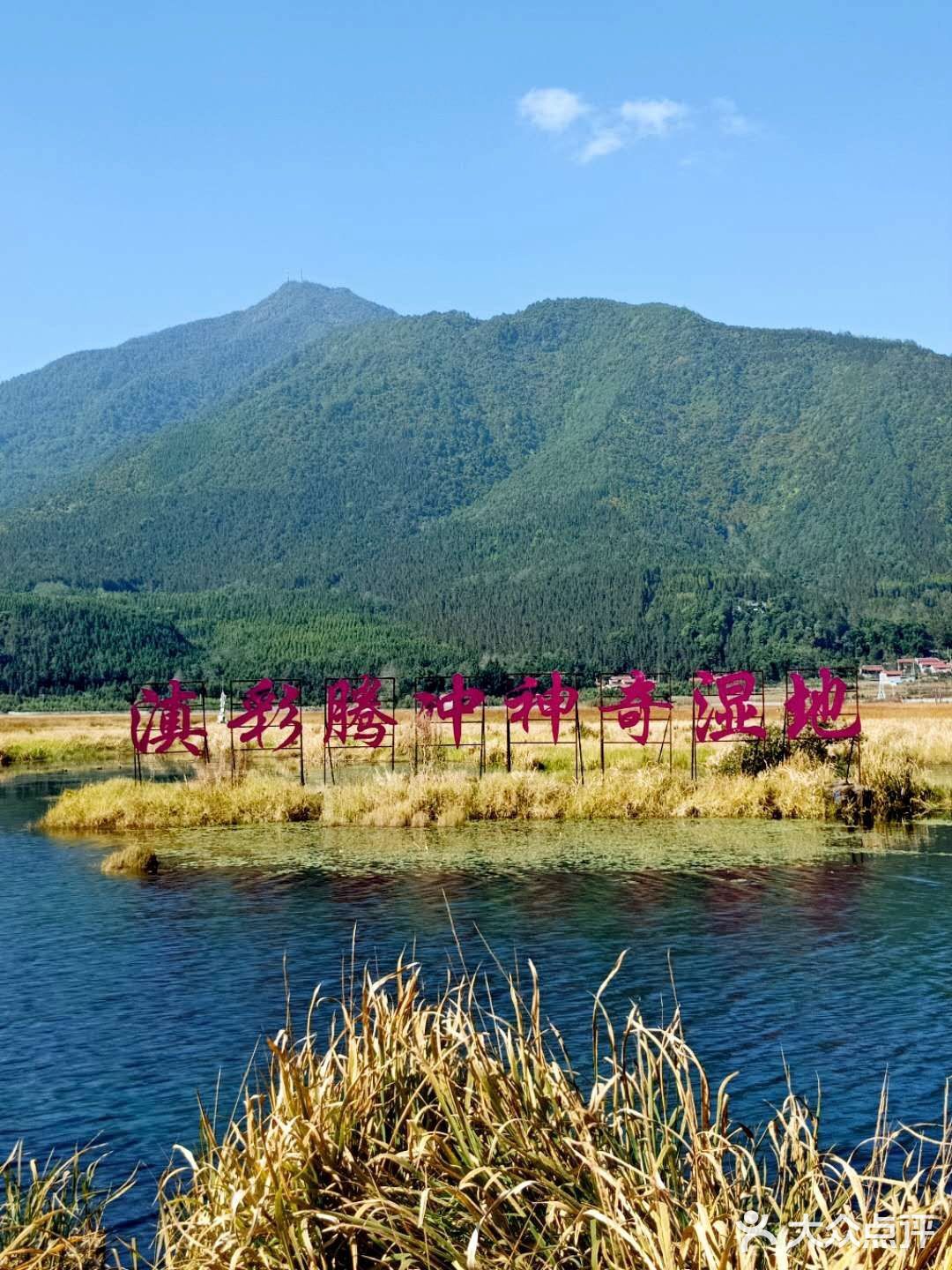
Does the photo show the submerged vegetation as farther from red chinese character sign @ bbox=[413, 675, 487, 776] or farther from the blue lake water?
red chinese character sign @ bbox=[413, 675, 487, 776]

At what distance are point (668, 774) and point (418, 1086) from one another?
30647 millimetres

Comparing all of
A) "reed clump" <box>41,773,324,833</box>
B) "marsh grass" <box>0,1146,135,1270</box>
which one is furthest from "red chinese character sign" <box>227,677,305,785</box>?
"marsh grass" <box>0,1146,135,1270</box>

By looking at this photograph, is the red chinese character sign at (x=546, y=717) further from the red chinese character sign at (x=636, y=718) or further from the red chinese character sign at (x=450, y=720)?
the red chinese character sign at (x=636, y=718)

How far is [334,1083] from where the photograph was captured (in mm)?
8688

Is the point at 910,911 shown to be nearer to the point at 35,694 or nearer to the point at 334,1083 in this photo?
the point at 334,1083


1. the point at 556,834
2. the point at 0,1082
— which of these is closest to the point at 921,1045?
the point at 0,1082

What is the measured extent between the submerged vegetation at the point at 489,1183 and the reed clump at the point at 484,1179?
15 millimetres

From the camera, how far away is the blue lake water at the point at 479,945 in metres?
14.2

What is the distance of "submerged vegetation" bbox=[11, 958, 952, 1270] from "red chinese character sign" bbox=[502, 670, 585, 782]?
2763 centimetres

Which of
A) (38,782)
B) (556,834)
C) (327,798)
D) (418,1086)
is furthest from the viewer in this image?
(38,782)

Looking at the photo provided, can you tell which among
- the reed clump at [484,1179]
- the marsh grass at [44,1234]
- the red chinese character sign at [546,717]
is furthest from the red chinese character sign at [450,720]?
the reed clump at [484,1179]

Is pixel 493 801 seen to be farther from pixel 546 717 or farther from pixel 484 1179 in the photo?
pixel 484 1179

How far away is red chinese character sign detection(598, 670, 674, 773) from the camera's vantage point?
136 feet

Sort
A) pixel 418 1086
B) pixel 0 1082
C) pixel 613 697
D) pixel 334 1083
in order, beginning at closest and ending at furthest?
1. pixel 418 1086
2. pixel 334 1083
3. pixel 0 1082
4. pixel 613 697
